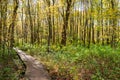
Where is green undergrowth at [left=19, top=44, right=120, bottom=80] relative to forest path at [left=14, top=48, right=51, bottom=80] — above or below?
above

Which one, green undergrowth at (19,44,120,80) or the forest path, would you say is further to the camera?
the forest path

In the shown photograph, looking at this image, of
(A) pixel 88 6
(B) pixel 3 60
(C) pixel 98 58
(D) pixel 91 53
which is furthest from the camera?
(A) pixel 88 6

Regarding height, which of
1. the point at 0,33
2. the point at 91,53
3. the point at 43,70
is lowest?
the point at 43,70

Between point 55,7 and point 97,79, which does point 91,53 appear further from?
point 55,7

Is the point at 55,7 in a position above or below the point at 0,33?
above

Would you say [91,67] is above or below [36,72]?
above

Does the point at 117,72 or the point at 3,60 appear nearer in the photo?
the point at 117,72

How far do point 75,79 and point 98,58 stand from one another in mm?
2968

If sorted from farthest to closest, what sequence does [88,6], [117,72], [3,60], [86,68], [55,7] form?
[88,6]
[55,7]
[3,60]
[86,68]
[117,72]

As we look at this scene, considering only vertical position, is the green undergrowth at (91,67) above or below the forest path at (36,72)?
above

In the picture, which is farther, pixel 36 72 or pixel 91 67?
pixel 36 72

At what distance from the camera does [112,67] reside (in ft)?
40.0

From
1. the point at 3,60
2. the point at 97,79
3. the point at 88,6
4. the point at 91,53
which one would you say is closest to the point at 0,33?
the point at 3,60

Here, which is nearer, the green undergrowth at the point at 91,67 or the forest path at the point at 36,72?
the green undergrowth at the point at 91,67
